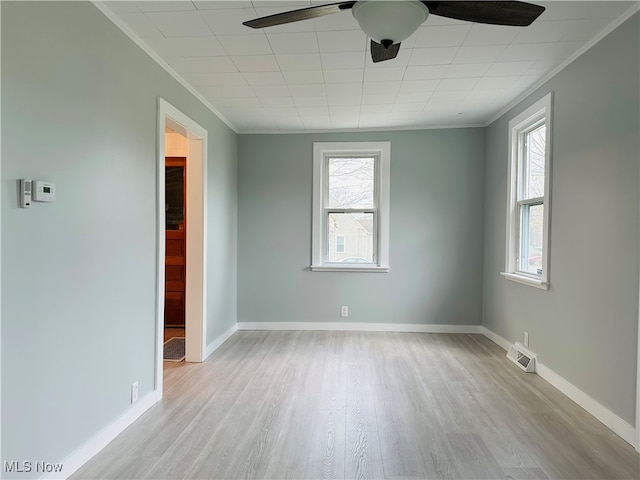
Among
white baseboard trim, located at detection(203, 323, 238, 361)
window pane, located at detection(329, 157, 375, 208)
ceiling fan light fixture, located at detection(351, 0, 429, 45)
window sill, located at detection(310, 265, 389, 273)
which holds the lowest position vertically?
white baseboard trim, located at detection(203, 323, 238, 361)

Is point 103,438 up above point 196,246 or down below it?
below

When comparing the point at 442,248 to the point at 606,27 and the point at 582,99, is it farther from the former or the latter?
the point at 606,27

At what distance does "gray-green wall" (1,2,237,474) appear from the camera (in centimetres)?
154

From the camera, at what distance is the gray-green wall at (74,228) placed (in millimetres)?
1545

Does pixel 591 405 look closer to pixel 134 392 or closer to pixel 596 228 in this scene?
pixel 596 228

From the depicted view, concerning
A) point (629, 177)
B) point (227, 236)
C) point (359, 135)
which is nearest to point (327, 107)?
point (359, 135)

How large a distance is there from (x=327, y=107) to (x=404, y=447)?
310cm

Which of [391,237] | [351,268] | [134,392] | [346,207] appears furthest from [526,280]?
[134,392]

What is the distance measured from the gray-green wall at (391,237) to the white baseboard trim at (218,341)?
20cm

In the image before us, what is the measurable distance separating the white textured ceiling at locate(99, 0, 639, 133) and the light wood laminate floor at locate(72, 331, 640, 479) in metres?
2.53

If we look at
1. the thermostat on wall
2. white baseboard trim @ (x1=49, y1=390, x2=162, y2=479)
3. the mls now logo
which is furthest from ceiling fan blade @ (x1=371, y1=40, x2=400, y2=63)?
white baseboard trim @ (x1=49, y1=390, x2=162, y2=479)

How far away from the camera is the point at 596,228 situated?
8.07 ft

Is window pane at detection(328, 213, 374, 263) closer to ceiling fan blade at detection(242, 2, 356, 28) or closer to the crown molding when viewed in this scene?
the crown molding

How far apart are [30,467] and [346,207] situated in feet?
12.6
